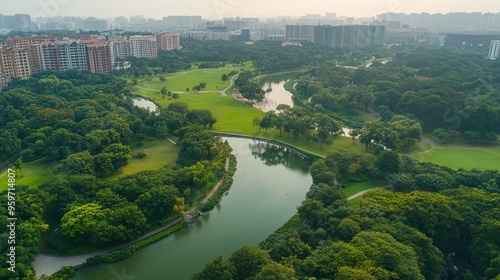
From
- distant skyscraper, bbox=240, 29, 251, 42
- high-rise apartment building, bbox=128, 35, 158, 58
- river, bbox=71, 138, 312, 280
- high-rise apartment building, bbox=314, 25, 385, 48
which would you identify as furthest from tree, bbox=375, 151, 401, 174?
Answer: distant skyscraper, bbox=240, 29, 251, 42

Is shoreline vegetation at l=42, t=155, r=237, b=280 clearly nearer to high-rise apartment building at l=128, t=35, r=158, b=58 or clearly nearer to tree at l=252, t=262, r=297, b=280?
tree at l=252, t=262, r=297, b=280

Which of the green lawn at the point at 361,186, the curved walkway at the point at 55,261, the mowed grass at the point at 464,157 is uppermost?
the mowed grass at the point at 464,157

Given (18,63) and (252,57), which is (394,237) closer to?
(18,63)

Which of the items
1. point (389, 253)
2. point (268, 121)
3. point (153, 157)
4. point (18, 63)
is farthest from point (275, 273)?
point (18, 63)

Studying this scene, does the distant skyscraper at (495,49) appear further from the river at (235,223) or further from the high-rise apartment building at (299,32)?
the river at (235,223)

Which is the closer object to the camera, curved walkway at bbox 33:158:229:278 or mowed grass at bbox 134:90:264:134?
curved walkway at bbox 33:158:229:278

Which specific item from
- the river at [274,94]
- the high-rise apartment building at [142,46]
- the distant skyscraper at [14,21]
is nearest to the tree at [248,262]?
→ the river at [274,94]
